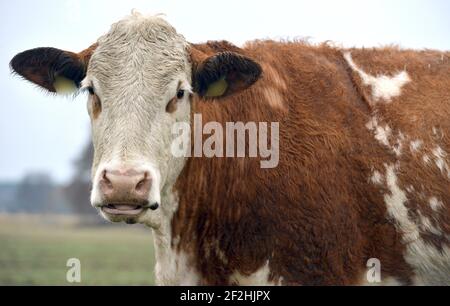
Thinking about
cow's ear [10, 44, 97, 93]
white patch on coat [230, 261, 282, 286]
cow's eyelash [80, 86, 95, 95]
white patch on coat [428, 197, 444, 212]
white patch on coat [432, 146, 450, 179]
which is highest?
cow's ear [10, 44, 97, 93]

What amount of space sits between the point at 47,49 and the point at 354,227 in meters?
3.44

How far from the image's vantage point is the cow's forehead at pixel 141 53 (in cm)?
635

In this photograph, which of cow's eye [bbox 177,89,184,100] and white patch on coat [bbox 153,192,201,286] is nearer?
cow's eye [bbox 177,89,184,100]

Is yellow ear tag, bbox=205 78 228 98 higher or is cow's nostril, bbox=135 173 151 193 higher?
yellow ear tag, bbox=205 78 228 98

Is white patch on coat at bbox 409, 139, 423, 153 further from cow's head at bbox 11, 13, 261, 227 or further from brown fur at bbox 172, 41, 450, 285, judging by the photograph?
cow's head at bbox 11, 13, 261, 227

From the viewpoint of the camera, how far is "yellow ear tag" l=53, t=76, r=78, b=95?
23.3 ft

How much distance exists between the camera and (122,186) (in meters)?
5.63

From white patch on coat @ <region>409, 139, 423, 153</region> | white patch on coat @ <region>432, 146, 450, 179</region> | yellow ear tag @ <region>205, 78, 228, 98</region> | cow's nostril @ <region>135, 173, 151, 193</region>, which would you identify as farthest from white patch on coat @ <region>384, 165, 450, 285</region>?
cow's nostril @ <region>135, 173, 151, 193</region>

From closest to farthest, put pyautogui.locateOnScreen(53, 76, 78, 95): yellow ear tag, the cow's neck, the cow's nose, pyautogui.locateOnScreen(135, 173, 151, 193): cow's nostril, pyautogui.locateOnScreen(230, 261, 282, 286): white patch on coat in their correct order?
the cow's nose → pyautogui.locateOnScreen(135, 173, 151, 193): cow's nostril → pyautogui.locateOnScreen(230, 261, 282, 286): white patch on coat → the cow's neck → pyautogui.locateOnScreen(53, 76, 78, 95): yellow ear tag

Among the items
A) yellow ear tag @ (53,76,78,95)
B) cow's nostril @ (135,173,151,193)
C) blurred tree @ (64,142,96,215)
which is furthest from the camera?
blurred tree @ (64,142,96,215)

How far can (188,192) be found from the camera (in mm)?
6898

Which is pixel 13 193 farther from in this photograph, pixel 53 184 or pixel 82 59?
pixel 82 59

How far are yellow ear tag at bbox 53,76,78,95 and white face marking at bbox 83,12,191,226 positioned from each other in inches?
23.7

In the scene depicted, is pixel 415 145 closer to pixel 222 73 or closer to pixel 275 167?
pixel 275 167
